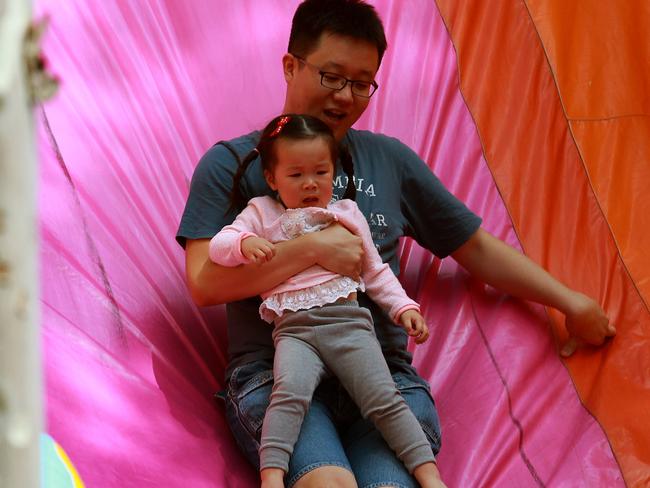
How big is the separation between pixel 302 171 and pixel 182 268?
427 mm

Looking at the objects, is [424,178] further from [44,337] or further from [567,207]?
[44,337]

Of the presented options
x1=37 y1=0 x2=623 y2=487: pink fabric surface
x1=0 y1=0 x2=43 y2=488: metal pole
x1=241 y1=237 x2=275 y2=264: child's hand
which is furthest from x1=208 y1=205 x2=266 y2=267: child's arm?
x1=0 y1=0 x2=43 y2=488: metal pole

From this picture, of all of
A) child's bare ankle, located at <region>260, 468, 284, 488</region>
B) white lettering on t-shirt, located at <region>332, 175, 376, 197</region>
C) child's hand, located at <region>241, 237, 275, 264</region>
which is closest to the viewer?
child's bare ankle, located at <region>260, 468, 284, 488</region>

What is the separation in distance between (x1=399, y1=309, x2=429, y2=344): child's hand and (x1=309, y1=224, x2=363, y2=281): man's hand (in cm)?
10

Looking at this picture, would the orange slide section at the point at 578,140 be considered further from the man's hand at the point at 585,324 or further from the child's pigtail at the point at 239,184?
the child's pigtail at the point at 239,184

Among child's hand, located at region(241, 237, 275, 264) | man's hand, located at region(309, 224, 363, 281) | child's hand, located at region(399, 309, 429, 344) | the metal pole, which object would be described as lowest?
child's hand, located at region(399, 309, 429, 344)

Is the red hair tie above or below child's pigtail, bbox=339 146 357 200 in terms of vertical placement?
above

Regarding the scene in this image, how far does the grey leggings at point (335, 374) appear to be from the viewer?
1.42 meters

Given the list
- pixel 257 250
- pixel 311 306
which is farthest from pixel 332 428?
pixel 257 250

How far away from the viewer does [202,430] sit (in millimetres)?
1558

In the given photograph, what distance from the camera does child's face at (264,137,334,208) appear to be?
5.03 feet

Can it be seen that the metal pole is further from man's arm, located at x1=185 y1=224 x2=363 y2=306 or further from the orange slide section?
the orange slide section

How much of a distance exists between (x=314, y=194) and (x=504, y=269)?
0.49m

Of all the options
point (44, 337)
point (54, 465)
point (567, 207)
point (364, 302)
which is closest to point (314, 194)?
point (364, 302)
